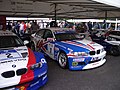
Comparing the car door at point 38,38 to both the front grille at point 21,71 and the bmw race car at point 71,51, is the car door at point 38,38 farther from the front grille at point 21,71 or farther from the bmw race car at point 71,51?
the front grille at point 21,71

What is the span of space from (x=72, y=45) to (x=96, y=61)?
0.97 meters

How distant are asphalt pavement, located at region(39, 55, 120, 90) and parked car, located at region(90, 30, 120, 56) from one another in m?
Answer: 1.75

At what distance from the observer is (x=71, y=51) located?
5.23 m

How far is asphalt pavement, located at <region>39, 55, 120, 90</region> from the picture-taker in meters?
4.04

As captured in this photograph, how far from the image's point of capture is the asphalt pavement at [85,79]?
4.04 m

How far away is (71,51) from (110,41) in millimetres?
3214

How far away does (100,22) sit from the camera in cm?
2770

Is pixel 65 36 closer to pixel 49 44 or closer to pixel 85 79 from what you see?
pixel 49 44

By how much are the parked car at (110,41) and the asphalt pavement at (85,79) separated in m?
1.75

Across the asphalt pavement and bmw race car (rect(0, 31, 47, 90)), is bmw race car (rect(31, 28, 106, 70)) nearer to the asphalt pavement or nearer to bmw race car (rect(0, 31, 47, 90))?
the asphalt pavement

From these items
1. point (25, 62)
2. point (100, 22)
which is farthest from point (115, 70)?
point (100, 22)

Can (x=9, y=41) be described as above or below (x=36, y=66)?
above

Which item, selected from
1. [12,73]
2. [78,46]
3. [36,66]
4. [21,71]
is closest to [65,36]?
[78,46]

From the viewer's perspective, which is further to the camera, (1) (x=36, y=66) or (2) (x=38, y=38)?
(2) (x=38, y=38)
